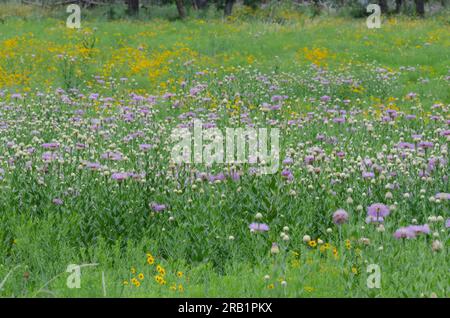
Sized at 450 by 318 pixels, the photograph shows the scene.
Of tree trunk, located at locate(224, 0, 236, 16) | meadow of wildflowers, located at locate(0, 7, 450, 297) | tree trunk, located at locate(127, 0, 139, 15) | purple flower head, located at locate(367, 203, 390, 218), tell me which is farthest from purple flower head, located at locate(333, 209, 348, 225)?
tree trunk, located at locate(127, 0, 139, 15)

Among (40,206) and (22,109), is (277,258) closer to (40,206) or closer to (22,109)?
(40,206)

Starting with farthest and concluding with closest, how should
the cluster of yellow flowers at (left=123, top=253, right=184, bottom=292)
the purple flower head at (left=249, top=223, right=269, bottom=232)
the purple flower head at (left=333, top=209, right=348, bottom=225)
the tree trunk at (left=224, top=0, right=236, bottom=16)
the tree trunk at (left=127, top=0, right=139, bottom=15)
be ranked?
the tree trunk at (left=224, top=0, right=236, bottom=16)
the tree trunk at (left=127, top=0, right=139, bottom=15)
the purple flower head at (left=249, top=223, right=269, bottom=232)
the purple flower head at (left=333, top=209, right=348, bottom=225)
the cluster of yellow flowers at (left=123, top=253, right=184, bottom=292)

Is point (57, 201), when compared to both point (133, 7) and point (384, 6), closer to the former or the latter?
point (133, 7)

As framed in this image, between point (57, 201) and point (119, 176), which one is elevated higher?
point (119, 176)

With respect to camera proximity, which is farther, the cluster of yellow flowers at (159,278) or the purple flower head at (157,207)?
the purple flower head at (157,207)

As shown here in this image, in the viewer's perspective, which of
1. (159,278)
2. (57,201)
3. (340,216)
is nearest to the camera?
(159,278)

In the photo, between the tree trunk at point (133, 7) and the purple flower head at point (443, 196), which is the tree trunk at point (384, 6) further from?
the purple flower head at point (443, 196)

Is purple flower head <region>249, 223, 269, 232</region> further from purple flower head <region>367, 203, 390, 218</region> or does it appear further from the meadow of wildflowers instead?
purple flower head <region>367, 203, 390, 218</region>

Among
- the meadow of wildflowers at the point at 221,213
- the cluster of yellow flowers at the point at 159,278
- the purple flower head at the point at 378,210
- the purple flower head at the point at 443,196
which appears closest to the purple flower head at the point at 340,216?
the meadow of wildflowers at the point at 221,213

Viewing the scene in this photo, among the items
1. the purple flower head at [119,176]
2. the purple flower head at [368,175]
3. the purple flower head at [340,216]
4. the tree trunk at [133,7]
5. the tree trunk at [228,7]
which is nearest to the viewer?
the purple flower head at [340,216]

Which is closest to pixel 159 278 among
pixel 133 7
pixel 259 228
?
pixel 259 228

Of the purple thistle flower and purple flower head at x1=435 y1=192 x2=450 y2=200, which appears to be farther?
the purple thistle flower
